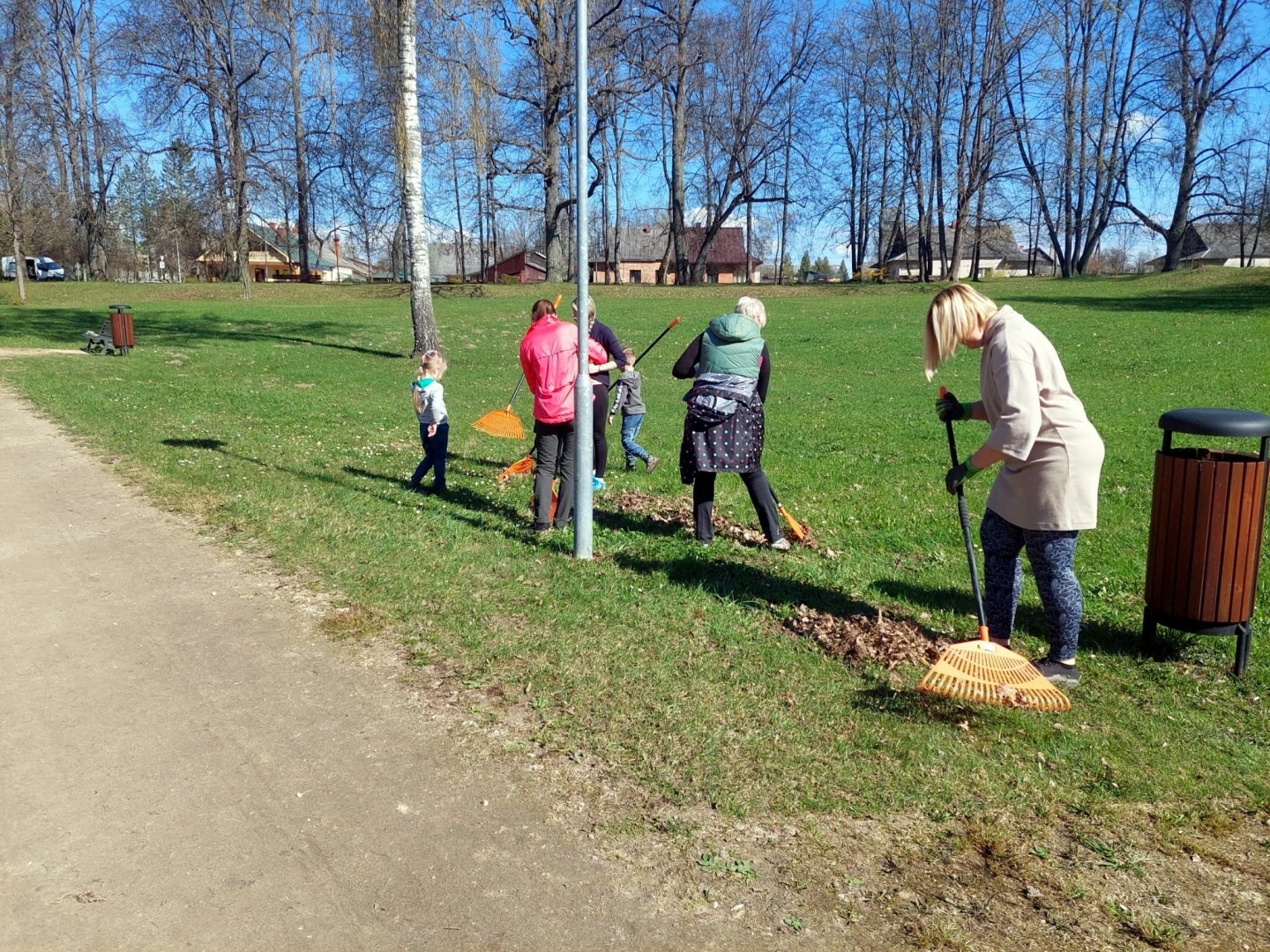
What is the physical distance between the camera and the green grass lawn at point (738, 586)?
391 cm

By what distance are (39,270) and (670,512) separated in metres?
59.8

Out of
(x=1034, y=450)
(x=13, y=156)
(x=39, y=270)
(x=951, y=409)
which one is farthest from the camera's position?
(x=39, y=270)

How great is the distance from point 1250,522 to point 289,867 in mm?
4581

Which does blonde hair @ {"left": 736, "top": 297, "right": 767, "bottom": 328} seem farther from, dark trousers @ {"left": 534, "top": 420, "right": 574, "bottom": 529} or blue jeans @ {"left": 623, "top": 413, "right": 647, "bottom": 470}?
blue jeans @ {"left": 623, "top": 413, "right": 647, "bottom": 470}

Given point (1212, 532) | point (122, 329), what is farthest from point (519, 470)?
point (122, 329)

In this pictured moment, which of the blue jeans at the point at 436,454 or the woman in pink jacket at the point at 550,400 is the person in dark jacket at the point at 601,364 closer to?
the woman in pink jacket at the point at 550,400

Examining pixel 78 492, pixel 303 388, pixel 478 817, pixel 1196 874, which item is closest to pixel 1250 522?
pixel 1196 874

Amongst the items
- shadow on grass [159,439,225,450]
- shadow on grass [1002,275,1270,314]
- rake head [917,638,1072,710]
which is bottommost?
rake head [917,638,1072,710]

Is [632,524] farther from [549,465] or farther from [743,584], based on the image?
[743,584]

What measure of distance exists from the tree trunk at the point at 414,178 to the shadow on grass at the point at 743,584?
10.8 meters

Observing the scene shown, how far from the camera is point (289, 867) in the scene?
3193mm

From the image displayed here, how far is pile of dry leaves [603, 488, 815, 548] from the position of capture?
7.05 m

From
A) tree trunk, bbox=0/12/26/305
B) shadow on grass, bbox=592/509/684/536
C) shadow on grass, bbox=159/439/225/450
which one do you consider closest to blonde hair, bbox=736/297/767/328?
shadow on grass, bbox=592/509/684/536

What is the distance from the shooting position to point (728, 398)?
6301mm
